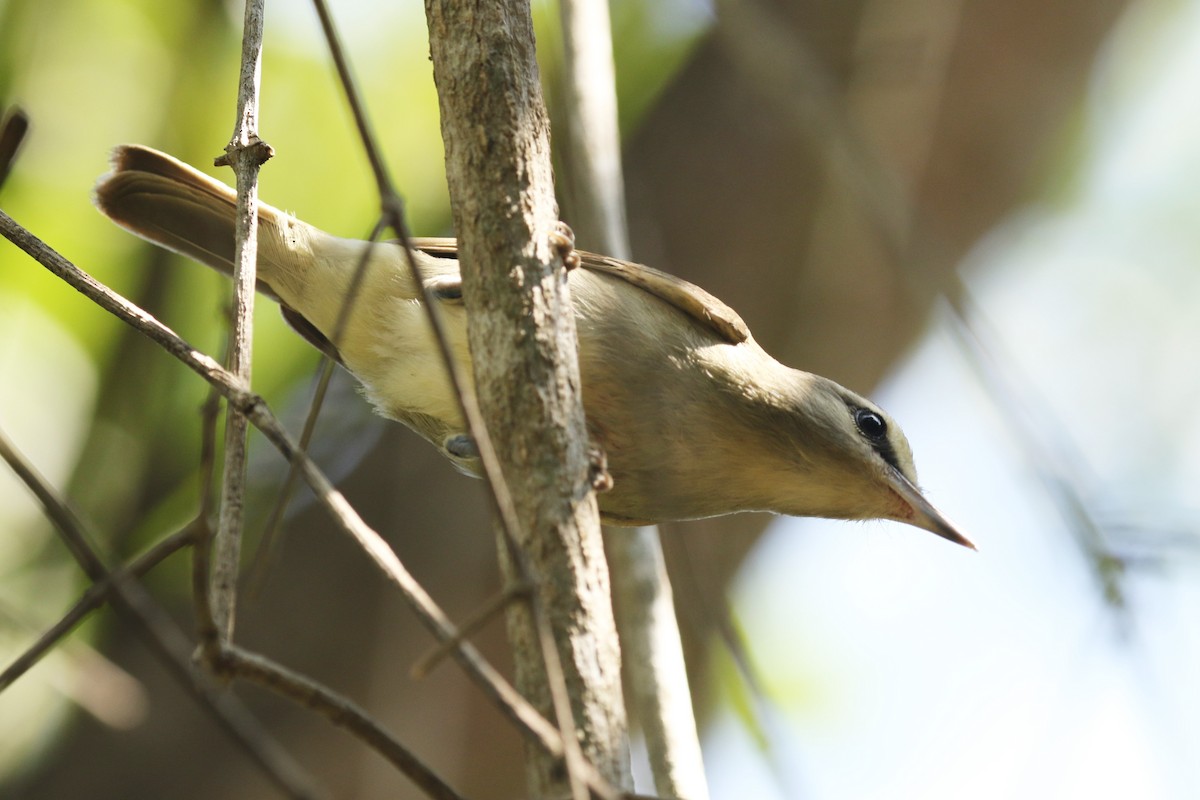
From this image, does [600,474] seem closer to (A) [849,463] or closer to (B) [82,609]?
(A) [849,463]

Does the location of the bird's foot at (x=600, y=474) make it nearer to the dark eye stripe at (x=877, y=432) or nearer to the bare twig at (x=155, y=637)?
the dark eye stripe at (x=877, y=432)

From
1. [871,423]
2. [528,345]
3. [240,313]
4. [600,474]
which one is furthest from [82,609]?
[871,423]

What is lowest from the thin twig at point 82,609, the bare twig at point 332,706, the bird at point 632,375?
the thin twig at point 82,609

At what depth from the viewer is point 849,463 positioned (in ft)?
10.5

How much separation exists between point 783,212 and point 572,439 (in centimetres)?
277

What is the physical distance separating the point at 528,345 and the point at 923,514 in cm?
188

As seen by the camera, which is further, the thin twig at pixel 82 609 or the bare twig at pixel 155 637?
the thin twig at pixel 82 609

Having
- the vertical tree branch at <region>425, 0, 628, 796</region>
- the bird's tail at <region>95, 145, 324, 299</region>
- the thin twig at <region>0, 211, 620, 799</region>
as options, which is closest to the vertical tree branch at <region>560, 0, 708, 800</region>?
the bird's tail at <region>95, 145, 324, 299</region>

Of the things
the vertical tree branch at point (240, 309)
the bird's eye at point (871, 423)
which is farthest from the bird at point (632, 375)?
the vertical tree branch at point (240, 309)

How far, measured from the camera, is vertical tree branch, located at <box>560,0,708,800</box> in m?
2.87

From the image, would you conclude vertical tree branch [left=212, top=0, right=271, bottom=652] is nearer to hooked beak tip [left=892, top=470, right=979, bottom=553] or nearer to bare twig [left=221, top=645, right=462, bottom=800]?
bare twig [left=221, top=645, right=462, bottom=800]

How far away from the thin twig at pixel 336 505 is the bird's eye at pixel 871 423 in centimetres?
197

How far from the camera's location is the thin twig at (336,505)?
49.8 inches

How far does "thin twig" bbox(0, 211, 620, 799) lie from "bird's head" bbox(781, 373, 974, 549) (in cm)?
180
